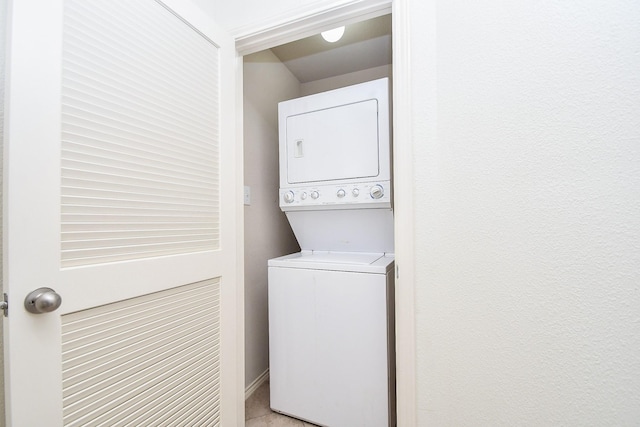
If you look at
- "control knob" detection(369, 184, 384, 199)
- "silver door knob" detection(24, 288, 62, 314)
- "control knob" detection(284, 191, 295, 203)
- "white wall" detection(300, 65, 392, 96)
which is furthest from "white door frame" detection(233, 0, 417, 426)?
"white wall" detection(300, 65, 392, 96)

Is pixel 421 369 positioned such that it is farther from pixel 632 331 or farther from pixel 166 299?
pixel 166 299

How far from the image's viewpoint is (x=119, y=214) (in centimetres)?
86

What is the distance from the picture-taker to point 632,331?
30.6 inches

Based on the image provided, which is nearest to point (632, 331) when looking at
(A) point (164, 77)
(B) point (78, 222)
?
(B) point (78, 222)

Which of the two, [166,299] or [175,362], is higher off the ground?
[166,299]

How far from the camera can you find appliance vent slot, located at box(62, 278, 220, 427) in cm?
75

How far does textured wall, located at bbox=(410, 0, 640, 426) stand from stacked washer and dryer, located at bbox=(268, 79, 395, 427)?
445 mm

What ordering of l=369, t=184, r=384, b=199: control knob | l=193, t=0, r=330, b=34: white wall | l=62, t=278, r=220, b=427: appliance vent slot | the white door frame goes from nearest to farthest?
l=62, t=278, r=220, b=427: appliance vent slot
the white door frame
l=193, t=0, r=330, b=34: white wall
l=369, t=184, r=384, b=199: control knob

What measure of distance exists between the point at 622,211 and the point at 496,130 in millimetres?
430

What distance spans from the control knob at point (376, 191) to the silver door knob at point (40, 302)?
1.40 m

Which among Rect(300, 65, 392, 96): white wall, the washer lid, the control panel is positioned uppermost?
Rect(300, 65, 392, 96): white wall

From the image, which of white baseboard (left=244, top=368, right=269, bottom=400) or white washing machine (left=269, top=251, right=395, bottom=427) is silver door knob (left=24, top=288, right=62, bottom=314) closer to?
white washing machine (left=269, top=251, right=395, bottom=427)

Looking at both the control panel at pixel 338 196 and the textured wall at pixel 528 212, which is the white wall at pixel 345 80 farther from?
the textured wall at pixel 528 212

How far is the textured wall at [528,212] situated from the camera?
792mm
